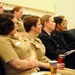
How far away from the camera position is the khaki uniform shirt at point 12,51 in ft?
6.35

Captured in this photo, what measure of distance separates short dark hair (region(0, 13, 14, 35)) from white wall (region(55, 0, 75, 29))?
3.93 metres

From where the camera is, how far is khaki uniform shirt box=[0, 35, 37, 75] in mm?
1937

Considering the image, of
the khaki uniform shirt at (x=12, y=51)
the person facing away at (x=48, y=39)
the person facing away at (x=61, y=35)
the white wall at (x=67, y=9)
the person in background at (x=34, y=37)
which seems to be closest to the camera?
the khaki uniform shirt at (x=12, y=51)

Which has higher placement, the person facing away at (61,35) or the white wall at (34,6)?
the white wall at (34,6)

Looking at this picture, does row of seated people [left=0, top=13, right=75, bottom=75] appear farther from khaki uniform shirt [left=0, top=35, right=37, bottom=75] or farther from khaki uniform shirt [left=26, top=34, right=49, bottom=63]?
khaki uniform shirt [left=26, top=34, right=49, bottom=63]

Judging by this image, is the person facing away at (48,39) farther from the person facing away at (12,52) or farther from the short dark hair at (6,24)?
the short dark hair at (6,24)

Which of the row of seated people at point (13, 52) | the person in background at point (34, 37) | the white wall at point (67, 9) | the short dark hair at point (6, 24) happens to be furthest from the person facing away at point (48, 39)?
the white wall at point (67, 9)

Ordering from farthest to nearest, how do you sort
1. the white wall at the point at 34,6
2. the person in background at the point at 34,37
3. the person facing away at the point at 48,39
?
the white wall at the point at 34,6 < the person facing away at the point at 48,39 < the person in background at the point at 34,37

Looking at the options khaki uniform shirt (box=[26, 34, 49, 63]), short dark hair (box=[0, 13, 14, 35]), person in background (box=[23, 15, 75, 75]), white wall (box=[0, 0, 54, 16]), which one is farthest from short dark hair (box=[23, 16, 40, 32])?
white wall (box=[0, 0, 54, 16])

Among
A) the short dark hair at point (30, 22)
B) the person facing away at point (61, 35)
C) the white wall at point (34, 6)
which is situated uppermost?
the white wall at point (34, 6)

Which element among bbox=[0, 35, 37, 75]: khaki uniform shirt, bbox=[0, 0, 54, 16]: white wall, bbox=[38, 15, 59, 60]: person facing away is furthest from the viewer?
bbox=[0, 0, 54, 16]: white wall

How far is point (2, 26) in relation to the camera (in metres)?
2.02

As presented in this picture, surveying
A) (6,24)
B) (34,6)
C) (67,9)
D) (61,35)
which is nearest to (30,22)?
(6,24)

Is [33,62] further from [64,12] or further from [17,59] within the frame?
[64,12]
